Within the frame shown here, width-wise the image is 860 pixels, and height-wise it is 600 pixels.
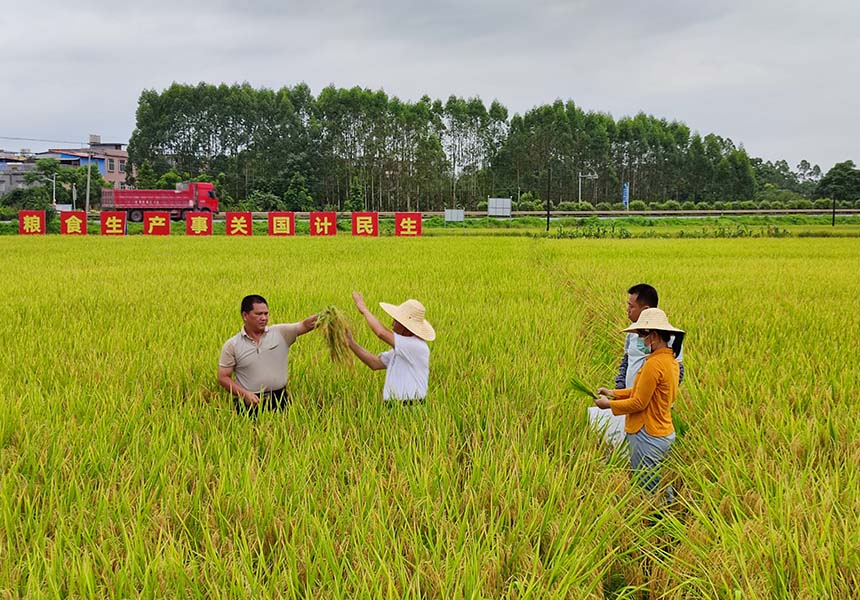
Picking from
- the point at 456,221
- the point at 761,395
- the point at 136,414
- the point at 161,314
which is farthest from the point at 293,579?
the point at 456,221

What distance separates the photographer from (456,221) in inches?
1105

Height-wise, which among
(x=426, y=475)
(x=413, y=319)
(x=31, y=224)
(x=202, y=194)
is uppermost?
(x=202, y=194)

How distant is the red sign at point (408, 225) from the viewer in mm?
23469

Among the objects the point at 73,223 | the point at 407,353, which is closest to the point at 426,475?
the point at 407,353

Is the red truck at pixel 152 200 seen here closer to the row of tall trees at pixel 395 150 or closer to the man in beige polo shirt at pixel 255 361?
the row of tall trees at pixel 395 150

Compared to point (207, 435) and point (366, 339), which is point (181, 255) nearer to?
point (366, 339)

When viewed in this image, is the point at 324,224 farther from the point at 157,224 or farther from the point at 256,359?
the point at 256,359

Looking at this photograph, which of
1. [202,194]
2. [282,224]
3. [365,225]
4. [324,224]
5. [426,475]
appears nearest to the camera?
[426,475]

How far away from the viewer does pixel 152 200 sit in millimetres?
28328

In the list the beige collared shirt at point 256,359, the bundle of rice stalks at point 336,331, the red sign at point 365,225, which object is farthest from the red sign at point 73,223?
the bundle of rice stalks at point 336,331

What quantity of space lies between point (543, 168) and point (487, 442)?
47.4 m

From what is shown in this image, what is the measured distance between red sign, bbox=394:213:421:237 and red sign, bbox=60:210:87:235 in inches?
441

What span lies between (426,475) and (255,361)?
1231mm

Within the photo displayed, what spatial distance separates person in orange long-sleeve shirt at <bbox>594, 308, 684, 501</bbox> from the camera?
2.26 metres
